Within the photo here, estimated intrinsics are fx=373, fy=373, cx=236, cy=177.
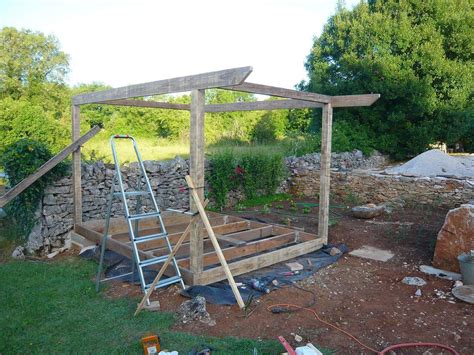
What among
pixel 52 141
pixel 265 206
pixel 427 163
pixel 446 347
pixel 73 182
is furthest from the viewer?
pixel 52 141

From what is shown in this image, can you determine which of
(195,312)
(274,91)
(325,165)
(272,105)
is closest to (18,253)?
(195,312)

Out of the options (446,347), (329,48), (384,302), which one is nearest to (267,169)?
(384,302)

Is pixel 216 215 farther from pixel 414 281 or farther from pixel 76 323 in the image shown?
pixel 76 323

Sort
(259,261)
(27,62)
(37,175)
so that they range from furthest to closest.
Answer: (27,62) < (37,175) < (259,261)

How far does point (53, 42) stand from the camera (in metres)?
26.5

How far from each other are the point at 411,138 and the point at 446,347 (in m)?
14.2

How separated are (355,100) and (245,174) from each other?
14.5ft

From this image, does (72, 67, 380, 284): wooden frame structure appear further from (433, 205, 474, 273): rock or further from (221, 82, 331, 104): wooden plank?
(433, 205, 474, 273): rock

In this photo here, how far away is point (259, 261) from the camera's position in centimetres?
525

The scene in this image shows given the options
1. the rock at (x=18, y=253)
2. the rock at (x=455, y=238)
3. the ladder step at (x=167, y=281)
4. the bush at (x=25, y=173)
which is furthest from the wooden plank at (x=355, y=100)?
the rock at (x=18, y=253)

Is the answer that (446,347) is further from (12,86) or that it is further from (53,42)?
(53,42)

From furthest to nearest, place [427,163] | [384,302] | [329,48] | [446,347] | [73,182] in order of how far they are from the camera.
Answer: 1. [329,48]
2. [427,163]
3. [73,182]
4. [384,302]
5. [446,347]

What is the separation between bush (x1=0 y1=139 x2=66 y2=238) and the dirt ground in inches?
96.1

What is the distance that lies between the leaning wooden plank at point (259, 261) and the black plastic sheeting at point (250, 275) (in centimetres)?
6
